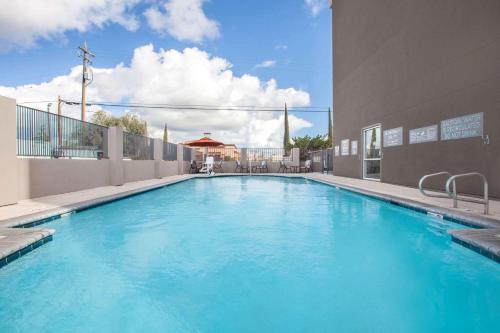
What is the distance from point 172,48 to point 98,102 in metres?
8.73

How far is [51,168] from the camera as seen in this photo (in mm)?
7012

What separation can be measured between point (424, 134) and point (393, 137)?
1598 mm

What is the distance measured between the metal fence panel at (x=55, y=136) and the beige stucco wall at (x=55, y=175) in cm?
21

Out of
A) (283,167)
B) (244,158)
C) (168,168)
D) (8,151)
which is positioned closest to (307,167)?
(283,167)

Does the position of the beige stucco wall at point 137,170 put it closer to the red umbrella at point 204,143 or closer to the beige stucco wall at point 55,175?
the beige stucco wall at point 55,175

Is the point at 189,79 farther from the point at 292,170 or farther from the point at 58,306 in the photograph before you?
the point at 58,306

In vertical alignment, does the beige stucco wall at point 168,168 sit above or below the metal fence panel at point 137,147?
below

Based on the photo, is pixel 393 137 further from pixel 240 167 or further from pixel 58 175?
pixel 240 167

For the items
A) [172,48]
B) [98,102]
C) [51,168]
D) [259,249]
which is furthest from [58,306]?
[98,102]

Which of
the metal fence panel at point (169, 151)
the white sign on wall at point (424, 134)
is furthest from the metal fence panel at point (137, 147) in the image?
the white sign on wall at point (424, 134)

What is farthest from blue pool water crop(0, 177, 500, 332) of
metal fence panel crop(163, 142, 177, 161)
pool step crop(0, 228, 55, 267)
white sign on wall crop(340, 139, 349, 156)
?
metal fence panel crop(163, 142, 177, 161)

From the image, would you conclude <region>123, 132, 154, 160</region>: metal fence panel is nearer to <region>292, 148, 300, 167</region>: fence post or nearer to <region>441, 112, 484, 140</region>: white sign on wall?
<region>292, 148, 300, 167</region>: fence post

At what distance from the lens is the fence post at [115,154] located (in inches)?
376

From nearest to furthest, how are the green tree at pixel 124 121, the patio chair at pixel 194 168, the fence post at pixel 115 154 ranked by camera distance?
the fence post at pixel 115 154
the patio chair at pixel 194 168
the green tree at pixel 124 121
